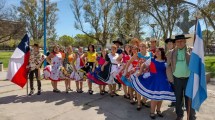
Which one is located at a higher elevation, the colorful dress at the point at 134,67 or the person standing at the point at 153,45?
the person standing at the point at 153,45

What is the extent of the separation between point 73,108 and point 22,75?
2509 millimetres

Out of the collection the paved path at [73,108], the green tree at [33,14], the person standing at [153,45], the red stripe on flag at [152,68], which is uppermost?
the green tree at [33,14]

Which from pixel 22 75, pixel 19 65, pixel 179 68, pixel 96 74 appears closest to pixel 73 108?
pixel 96 74

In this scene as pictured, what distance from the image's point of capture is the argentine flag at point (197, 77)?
498cm

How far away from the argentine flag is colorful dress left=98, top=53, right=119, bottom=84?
3020mm

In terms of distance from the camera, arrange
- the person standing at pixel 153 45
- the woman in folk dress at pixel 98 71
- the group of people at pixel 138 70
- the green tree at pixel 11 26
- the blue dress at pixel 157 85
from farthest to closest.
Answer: the green tree at pixel 11 26
the woman in folk dress at pixel 98 71
the person standing at pixel 153 45
the blue dress at pixel 157 85
the group of people at pixel 138 70

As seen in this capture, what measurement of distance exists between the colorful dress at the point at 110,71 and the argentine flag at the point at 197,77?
3020 millimetres

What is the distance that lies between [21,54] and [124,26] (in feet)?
87.1

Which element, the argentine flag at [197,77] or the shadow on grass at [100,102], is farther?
the shadow on grass at [100,102]

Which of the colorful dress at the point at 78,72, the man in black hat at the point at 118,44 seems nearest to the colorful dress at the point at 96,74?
the colorful dress at the point at 78,72

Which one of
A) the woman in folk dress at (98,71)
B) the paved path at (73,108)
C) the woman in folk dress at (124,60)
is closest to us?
the paved path at (73,108)

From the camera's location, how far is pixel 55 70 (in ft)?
28.0

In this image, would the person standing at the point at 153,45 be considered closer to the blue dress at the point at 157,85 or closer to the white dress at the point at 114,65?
the blue dress at the point at 157,85

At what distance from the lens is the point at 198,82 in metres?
5.00
